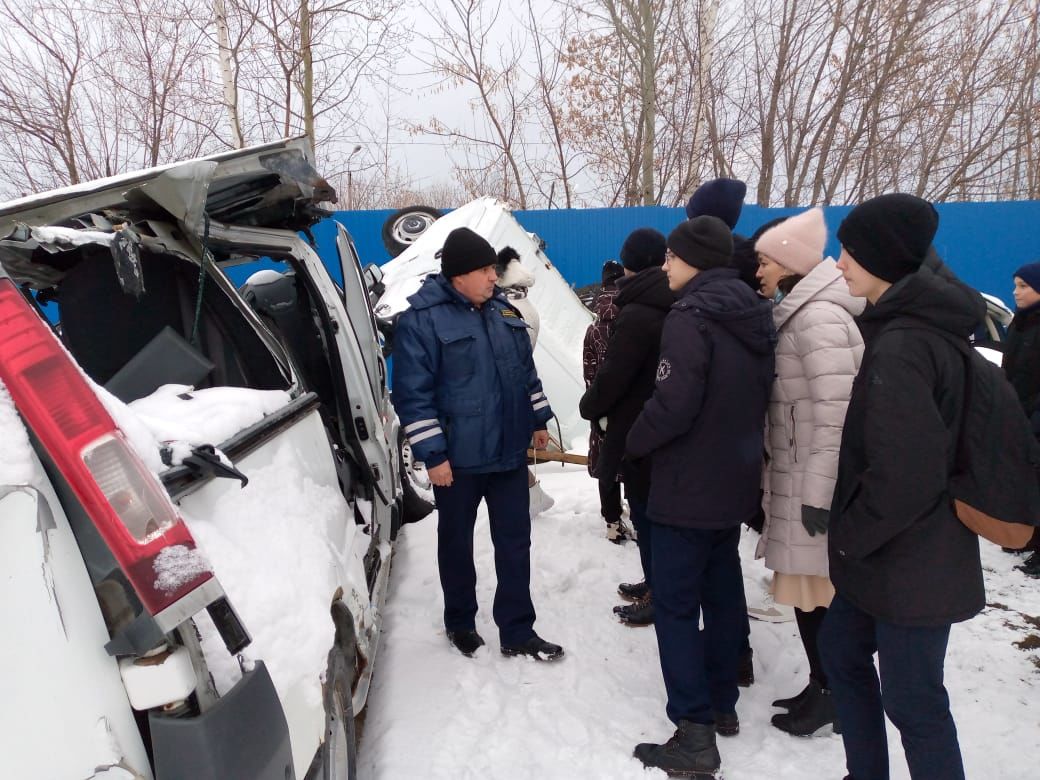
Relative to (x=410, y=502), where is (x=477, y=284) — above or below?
above

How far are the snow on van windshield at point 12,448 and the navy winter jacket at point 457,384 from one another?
1.79 m

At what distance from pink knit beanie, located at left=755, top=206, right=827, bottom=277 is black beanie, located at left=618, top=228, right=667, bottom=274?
2.04 feet

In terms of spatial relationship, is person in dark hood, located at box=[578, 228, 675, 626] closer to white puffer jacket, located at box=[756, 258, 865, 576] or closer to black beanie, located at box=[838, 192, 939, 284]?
white puffer jacket, located at box=[756, 258, 865, 576]

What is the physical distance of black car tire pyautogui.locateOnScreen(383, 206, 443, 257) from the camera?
8.45 metres

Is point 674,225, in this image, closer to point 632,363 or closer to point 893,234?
point 632,363

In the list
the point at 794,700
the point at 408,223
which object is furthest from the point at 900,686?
the point at 408,223

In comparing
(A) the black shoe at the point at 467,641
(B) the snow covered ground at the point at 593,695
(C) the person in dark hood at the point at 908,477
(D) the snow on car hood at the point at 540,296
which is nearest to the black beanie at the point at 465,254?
(C) the person in dark hood at the point at 908,477

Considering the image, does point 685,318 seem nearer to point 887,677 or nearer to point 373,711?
point 887,677

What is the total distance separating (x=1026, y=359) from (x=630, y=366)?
2780mm

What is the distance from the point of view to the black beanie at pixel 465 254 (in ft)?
9.70

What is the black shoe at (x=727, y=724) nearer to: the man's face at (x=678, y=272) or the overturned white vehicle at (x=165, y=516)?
the overturned white vehicle at (x=165, y=516)

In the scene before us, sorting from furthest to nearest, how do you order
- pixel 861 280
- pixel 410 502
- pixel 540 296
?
pixel 540 296 → pixel 410 502 → pixel 861 280

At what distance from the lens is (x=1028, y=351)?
156 inches

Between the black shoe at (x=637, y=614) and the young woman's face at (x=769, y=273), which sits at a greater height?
the young woman's face at (x=769, y=273)
